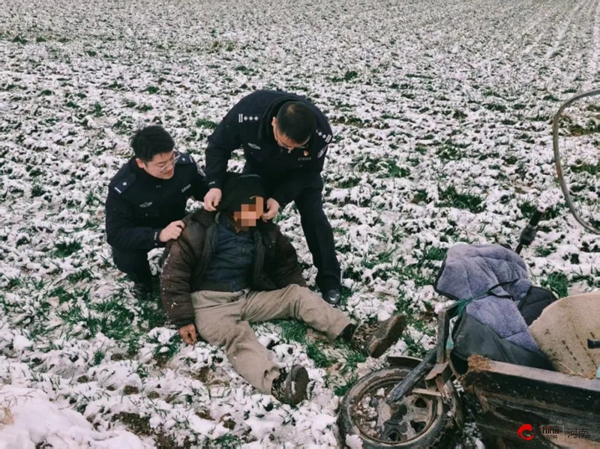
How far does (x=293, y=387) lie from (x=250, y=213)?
120 cm

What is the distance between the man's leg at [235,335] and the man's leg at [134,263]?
640mm

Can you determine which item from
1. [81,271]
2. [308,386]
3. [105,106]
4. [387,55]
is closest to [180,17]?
[387,55]

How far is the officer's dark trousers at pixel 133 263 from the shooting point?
392cm

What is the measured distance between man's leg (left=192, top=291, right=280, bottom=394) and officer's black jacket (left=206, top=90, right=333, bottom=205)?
0.87m

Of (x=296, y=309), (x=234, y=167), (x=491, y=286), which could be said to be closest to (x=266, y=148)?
(x=296, y=309)

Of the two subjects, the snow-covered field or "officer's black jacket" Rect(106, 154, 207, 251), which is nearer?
the snow-covered field

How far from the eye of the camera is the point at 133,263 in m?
3.95

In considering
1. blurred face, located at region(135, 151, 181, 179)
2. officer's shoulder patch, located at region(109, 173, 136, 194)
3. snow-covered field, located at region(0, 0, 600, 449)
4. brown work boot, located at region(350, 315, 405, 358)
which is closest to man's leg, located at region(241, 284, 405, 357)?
brown work boot, located at region(350, 315, 405, 358)

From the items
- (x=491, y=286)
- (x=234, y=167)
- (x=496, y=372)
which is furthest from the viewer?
(x=234, y=167)

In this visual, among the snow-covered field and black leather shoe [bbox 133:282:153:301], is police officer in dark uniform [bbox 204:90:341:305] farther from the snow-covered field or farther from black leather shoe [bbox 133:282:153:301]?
black leather shoe [bbox 133:282:153:301]

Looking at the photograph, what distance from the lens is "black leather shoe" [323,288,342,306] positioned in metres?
4.02

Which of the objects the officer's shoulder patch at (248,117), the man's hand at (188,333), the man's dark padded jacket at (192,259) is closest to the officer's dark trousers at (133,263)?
the man's dark padded jacket at (192,259)

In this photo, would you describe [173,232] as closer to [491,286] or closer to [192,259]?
[192,259]

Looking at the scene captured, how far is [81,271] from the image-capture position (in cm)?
441
